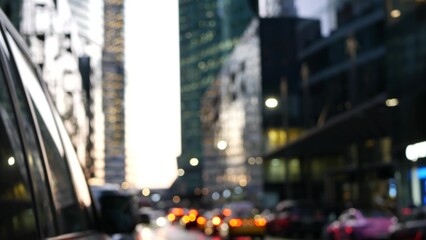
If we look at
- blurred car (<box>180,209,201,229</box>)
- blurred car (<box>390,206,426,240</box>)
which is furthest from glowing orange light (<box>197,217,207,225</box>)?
blurred car (<box>390,206,426,240</box>)

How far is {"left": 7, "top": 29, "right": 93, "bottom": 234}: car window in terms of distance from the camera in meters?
3.23

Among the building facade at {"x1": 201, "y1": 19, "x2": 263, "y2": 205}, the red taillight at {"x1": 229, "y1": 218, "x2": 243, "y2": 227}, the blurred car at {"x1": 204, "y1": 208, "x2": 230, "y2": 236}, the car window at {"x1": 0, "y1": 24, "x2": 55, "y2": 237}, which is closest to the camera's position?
the car window at {"x1": 0, "y1": 24, "x2": 55, "y2": 237}

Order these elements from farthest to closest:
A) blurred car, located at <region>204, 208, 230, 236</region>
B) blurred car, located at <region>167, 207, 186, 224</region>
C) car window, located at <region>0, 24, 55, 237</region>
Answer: blurred car, located at <region>167, 207, 186, 224</region>, blurred car, located at <region>204, 208, 230, 236</region>, car window, located at <region>0, 24, 55, 237</region>

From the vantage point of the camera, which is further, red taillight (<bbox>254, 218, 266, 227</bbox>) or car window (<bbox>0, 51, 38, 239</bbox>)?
red taillight (<bbox>254, 218, 266, 227</bbox>)

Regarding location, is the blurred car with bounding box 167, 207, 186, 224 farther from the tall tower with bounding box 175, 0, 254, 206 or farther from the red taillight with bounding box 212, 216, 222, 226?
the tall tower with bounding box 175, 0, 254, 206

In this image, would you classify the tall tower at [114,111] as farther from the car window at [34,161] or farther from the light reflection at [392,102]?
the car window at [34,161]

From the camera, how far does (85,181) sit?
14.7 feet

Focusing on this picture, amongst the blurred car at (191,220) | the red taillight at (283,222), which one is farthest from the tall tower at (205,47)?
the red taillight at (283,222)

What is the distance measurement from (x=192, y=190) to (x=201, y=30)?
40.7 m

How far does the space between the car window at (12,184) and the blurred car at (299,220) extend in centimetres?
3707

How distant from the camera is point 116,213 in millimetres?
5105

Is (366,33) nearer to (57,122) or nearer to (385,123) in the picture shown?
(385,123)

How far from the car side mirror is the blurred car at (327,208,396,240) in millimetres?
22718

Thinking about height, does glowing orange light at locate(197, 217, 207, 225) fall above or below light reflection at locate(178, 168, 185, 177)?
below
